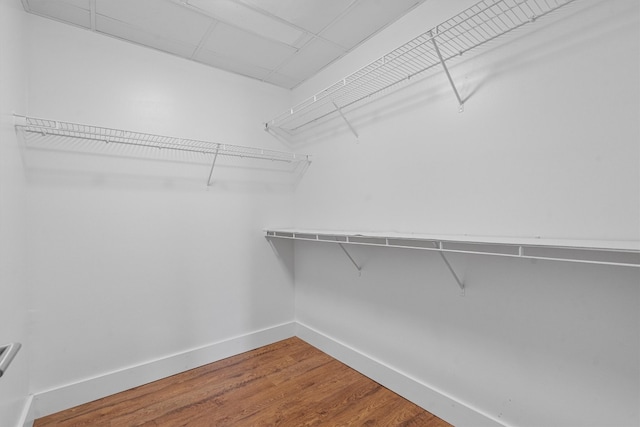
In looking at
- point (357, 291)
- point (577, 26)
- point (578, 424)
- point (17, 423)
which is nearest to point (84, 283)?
point (17, 423)

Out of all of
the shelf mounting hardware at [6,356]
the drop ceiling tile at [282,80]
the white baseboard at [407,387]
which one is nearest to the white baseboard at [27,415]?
the shelf mounting hardware at [6,356]

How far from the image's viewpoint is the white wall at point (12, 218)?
1164mm

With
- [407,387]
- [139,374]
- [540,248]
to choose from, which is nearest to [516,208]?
[540,248]

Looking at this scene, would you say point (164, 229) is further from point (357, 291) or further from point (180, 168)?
point (357, 291)

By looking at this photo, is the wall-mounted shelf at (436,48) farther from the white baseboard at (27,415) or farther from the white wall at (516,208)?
the white baseboard at (27,415)

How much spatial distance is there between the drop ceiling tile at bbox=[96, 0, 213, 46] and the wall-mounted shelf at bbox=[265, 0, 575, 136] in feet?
2.60

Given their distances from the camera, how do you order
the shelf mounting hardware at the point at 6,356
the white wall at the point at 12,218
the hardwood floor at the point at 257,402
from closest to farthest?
the shelf mounting hardware at the point at 6,356 < the white wall at the point at 12,218 < the hardwood floor at the point at 257,402

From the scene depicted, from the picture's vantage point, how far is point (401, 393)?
1737 millimetres

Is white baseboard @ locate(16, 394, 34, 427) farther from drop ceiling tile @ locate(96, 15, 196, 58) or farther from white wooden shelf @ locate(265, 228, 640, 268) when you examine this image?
drop ceiling tile @ locate(96, 15, 196, 58)

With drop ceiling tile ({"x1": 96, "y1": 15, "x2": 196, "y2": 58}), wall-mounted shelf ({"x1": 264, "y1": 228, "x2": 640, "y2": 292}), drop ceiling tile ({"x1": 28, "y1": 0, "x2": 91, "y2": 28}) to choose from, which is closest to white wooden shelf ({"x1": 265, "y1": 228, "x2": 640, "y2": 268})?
wall-mounted shelf ({"x1": 264, "y1": 228, "x2": 640, "y2": 292})

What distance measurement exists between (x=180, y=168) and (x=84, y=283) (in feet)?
3.07

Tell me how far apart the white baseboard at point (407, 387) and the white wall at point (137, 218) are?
0.64 metres

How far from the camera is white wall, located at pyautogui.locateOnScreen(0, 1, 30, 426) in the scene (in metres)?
1.16

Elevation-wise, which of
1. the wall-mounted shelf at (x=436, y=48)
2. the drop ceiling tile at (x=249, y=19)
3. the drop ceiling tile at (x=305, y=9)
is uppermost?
the drop ceiling tile at (x=249, y=19)
